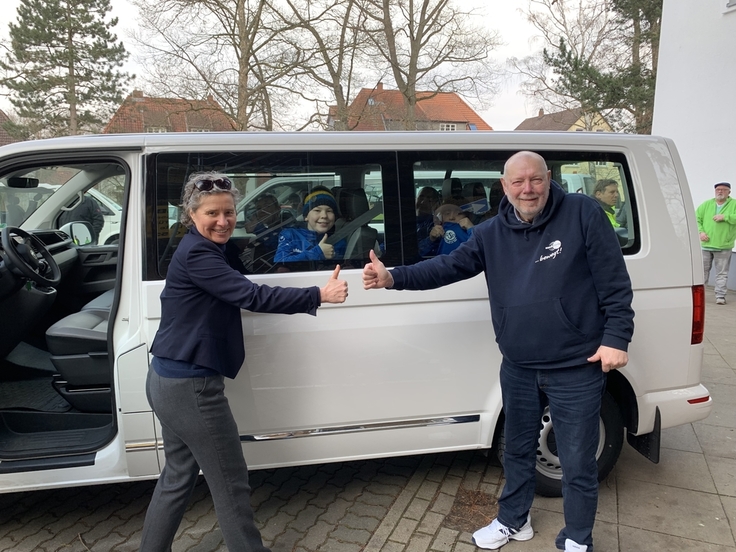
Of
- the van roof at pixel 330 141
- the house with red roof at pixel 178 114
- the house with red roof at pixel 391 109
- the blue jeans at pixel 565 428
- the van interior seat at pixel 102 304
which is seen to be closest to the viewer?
the blue jeans at pixel 565 428

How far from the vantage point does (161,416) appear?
2.08m

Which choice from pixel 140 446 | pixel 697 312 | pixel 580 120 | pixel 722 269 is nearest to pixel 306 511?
pixel 140 446

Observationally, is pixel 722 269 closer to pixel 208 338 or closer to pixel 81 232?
pixel 208 338

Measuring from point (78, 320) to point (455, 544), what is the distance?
2.51 m

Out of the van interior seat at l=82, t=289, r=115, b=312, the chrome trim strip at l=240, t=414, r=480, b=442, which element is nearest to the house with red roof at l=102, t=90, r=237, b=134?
the van interior seat at l=82, t=289, r=115, b=312

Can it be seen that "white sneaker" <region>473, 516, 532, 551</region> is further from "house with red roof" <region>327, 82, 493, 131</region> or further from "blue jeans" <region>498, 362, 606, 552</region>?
"house with red roof" <region>327, 82, 493, 131</region>

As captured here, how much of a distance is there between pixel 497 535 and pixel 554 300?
49.5 inches

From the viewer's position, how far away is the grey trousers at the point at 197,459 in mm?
2033

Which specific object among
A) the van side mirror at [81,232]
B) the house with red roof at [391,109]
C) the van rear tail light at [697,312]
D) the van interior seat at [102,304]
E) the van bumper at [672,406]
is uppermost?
the house with red roof at [391,109]

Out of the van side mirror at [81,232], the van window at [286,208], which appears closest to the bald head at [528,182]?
the van window at [286,208]

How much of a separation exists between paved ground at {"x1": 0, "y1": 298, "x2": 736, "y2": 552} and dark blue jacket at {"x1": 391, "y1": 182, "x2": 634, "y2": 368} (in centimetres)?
108

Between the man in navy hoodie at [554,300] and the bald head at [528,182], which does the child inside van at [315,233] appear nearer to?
the man in navy hoodie at [554,300]

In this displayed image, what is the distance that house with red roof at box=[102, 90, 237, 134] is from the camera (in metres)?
16.7

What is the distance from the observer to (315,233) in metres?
2.57
